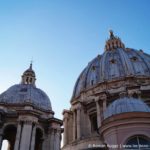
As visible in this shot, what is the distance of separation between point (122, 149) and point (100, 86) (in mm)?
19847

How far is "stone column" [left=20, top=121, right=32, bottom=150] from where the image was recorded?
1834cm

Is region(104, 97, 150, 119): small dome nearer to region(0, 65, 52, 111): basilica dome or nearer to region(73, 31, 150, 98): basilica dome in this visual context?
region(0, 65, 52, 111): basilica dome

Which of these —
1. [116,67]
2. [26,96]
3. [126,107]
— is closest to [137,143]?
[126,107]

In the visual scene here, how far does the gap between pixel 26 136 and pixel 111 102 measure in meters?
13.7

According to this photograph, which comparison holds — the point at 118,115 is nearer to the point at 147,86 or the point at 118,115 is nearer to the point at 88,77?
the point at 147,86

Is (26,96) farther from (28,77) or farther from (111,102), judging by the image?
(111,102)

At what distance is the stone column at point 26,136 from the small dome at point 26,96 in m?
1.92

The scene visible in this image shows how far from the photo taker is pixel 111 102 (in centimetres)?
3002

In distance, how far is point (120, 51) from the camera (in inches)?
1658

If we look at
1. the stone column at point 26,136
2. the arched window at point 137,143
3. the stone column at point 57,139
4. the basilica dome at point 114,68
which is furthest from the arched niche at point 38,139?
the basilica dome at point 114,68

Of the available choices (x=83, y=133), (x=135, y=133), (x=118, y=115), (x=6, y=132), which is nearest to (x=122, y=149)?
(x=135, y=133)

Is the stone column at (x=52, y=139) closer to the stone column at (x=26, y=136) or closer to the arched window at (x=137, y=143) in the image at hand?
the stone column at (x=26, y=136)

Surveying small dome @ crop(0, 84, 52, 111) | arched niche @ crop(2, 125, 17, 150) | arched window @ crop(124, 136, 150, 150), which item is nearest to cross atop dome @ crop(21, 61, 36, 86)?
small dome @ crop(0, 84, 52, 111)

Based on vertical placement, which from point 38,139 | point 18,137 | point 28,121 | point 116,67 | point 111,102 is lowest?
point 18,137
